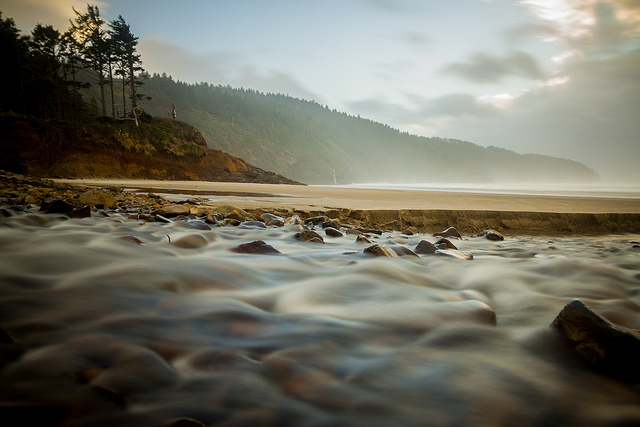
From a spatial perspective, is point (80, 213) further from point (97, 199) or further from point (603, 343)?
point (603, 343)

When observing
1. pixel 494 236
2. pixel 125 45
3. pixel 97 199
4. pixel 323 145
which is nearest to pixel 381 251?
pixel 494 236

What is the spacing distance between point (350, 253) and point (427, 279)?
0.75 meters

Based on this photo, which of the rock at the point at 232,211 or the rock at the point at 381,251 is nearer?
the rock at the point at 381,251

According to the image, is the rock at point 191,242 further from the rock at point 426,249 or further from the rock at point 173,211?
the rock at point 426,249

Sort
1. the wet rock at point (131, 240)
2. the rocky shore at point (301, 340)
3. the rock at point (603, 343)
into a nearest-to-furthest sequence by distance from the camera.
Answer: the rocky shore at point (301, 340), the rock at point (603, 343), the wet rock at point (131, 240)

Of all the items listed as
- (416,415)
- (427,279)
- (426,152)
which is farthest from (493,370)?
(426,152)

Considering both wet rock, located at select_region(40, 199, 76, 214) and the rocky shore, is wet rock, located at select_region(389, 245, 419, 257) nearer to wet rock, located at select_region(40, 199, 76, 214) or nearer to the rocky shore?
the rocky shore

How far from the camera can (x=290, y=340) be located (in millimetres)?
1226

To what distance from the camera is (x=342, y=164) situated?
103 meters

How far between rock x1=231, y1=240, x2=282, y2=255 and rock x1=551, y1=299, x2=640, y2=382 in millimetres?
2066

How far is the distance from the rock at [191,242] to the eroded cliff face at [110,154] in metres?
20.5

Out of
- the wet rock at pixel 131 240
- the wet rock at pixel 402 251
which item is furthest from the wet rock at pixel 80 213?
the wet rock at pixel 402 251

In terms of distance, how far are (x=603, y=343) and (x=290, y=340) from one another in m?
1.11

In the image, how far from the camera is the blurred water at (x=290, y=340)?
82 centimetres
